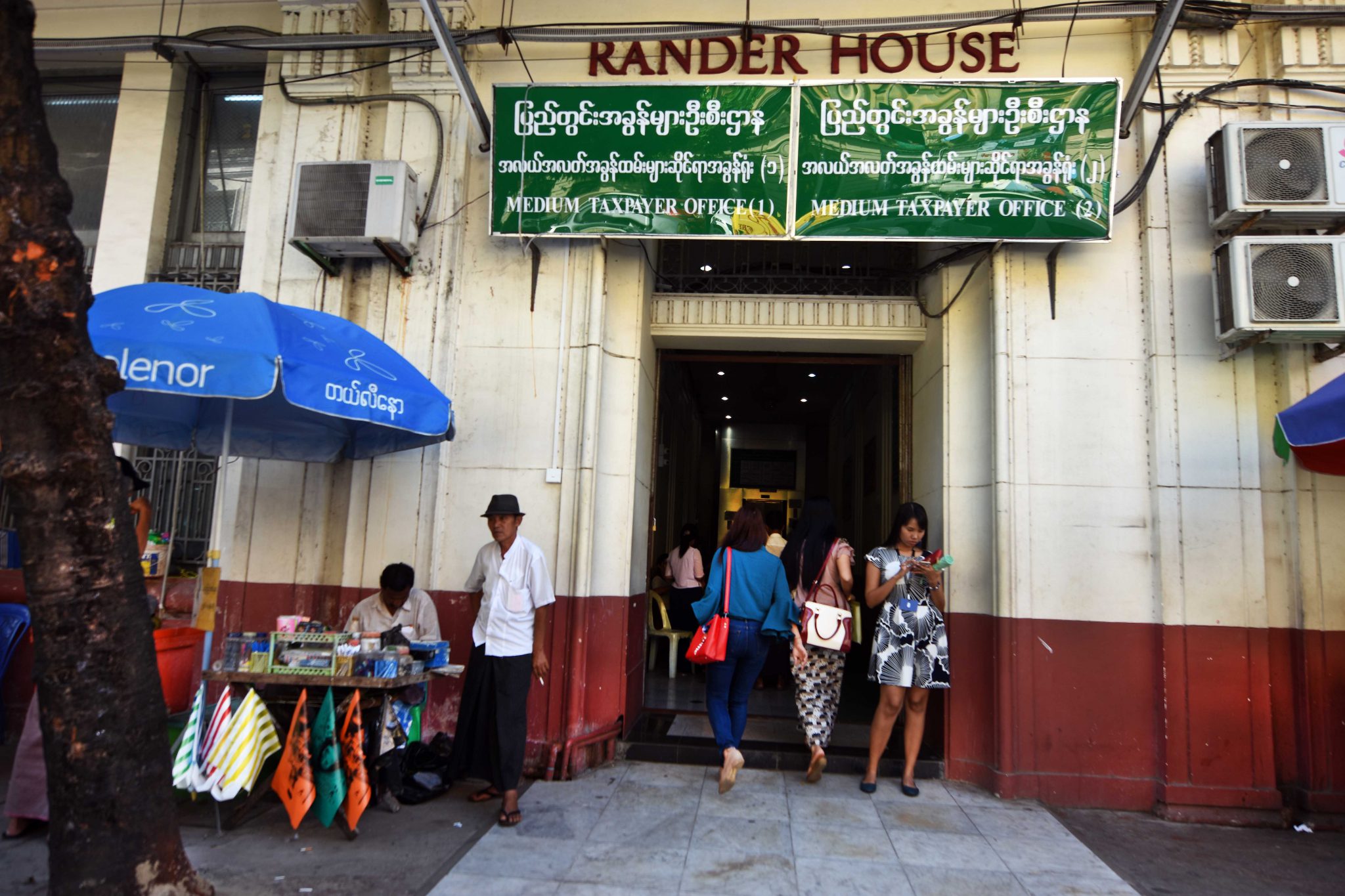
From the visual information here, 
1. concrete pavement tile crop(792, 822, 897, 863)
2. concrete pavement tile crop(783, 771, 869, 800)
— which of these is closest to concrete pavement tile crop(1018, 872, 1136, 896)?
concrete pavement tile crop(792, 822, 897, 863)

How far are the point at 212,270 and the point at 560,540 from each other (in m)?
3.85

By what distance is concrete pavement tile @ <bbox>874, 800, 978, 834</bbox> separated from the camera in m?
5.13

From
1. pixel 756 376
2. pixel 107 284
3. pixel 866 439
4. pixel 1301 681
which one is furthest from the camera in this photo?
pixel 756 376

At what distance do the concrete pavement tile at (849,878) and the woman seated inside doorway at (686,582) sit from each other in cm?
514

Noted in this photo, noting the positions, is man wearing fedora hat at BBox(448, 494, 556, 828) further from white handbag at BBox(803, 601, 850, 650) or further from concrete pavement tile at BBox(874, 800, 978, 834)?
concrete pavement tile at BBox(874, 800, 978, 834)

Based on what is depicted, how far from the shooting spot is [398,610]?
5.57 meters

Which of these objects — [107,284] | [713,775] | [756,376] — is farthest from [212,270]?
[756,376]

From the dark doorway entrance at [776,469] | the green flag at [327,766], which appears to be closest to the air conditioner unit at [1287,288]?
the dark doorway entrance at [776,469]

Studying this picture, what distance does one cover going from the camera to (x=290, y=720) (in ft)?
16.3

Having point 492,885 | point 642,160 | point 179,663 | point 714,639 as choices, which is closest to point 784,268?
point 642,160

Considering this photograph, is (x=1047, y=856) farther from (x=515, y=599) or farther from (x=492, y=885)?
(x=515, y=599)

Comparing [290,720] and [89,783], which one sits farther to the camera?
[290,720]

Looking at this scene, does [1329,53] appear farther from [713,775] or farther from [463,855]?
[463,855]

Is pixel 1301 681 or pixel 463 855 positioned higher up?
pixel 1301 681
